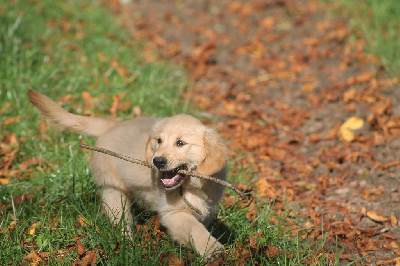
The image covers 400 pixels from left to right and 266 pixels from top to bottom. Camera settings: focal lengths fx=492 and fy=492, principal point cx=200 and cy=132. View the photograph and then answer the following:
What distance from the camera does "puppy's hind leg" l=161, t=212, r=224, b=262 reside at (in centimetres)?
297

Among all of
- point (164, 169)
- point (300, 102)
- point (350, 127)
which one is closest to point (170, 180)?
point (164, 169)

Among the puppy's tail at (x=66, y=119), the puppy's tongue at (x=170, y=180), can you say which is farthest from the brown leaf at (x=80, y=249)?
the puppy's tail at (x=66, y=119)

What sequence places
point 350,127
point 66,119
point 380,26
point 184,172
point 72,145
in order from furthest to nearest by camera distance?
point 380,26 < point 350,127 < point 72,145 < point 66,119 < point 184,172

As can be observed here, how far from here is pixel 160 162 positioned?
2.99 meters

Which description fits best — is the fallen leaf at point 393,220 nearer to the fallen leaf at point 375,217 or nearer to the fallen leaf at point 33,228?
the fallen leaf at point 375,217

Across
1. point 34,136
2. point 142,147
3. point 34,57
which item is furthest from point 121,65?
point 142,147

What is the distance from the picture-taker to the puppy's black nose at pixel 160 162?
9.80 feet

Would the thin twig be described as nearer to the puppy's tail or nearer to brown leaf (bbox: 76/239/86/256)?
the puppy's tail

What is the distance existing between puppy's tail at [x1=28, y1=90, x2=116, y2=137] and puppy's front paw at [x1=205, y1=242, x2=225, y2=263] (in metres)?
1.32

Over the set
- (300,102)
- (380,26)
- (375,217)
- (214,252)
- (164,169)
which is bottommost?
(300,102)

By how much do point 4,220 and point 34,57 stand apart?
276 cm

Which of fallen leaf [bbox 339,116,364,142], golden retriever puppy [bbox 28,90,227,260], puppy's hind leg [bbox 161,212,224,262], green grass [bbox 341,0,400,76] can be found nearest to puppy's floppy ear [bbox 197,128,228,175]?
golden retriever puppy [bbox 28,90,227,260]

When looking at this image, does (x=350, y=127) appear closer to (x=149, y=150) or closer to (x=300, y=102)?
(x=300, y=102)

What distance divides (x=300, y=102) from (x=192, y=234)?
125 inches
